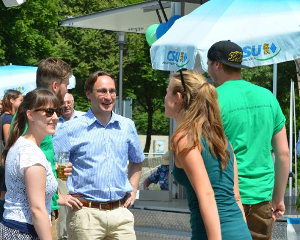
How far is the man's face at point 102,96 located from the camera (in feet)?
18.2

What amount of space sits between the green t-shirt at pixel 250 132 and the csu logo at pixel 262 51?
2.23m

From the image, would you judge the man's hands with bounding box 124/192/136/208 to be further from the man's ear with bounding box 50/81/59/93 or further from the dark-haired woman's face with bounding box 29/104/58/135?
the dark-haired woman's face with bounding box 29/104/58/135

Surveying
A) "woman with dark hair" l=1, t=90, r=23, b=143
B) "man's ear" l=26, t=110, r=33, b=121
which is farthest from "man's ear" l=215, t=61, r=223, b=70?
"woman with dark hair" l=1, t=90, r=23, b=143

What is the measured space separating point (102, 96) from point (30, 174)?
1.86 m

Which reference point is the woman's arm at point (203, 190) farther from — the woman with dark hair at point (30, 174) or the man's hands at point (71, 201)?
the man's hands at point (71, 201)

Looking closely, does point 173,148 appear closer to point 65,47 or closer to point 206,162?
point 206,162

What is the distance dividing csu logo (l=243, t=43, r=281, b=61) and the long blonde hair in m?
3.31

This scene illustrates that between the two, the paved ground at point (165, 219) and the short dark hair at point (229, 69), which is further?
the paved ground at point (165, 219)

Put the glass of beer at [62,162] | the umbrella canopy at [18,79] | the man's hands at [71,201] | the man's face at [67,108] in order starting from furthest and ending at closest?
1. the umbrella canopy at [18,79]
2. the man's face at [67,108]
3. the man's hands at [71,201]
4. the glass of beer at [62,162]

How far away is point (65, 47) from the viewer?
3609 cm

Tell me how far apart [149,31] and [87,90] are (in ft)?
18.7

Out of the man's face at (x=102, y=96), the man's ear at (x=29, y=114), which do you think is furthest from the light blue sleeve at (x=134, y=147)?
the man's ear at (x=29, y=114)

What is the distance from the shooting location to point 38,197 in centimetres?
379

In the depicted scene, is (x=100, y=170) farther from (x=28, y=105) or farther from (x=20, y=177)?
(x=20, y=177)
